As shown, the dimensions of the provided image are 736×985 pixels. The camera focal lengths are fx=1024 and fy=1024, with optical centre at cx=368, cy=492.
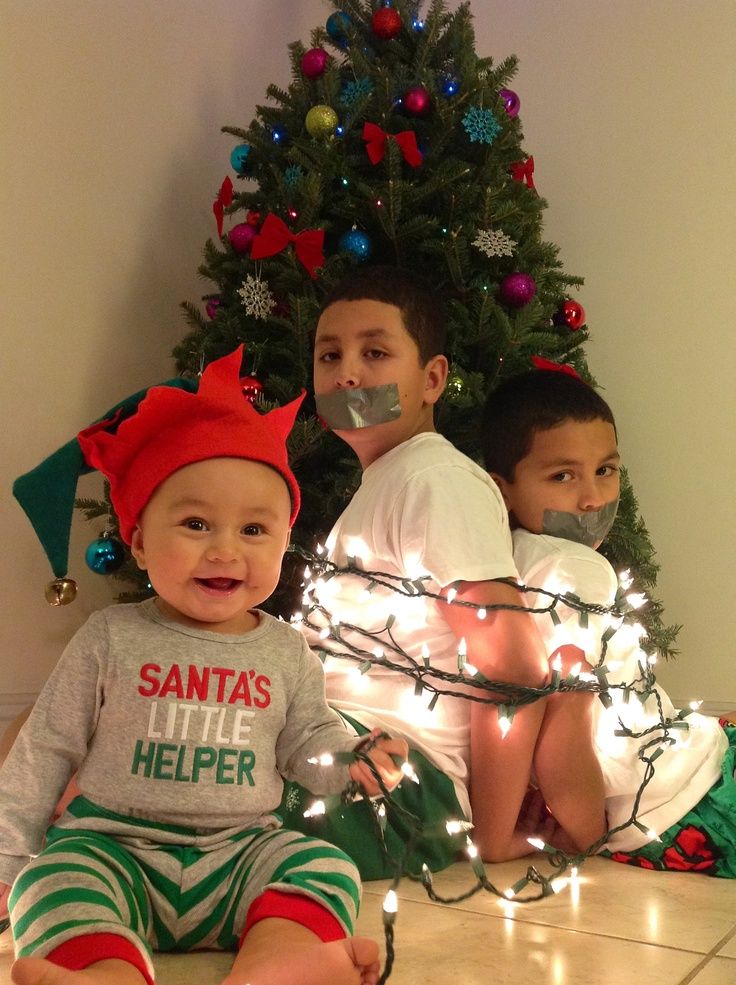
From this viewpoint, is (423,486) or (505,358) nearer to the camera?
(423,486)

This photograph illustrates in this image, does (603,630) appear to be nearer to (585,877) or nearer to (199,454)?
(585,877)

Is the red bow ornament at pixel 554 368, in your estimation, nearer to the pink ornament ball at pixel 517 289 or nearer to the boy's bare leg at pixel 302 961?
the pink ornament ball at pixel 517 289

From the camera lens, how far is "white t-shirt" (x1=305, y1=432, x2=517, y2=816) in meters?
1.39

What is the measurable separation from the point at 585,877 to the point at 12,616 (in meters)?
1.56

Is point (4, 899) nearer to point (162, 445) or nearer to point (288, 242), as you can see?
point (162, 445)

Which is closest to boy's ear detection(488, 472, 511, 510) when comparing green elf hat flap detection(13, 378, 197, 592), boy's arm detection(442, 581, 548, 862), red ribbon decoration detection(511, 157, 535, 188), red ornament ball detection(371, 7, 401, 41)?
boy's arm detection(442, 581, 548, 862)

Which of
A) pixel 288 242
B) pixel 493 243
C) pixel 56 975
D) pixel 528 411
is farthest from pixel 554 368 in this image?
pixel 56 975

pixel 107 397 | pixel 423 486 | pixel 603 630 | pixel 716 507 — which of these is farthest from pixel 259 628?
pixel 716 507

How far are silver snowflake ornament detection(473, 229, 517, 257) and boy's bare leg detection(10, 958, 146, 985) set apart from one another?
5.42 ft

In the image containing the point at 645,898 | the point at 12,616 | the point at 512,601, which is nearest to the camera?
the point at 645,898

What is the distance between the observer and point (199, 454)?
3.76 ft

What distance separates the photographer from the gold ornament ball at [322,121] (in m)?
2.22

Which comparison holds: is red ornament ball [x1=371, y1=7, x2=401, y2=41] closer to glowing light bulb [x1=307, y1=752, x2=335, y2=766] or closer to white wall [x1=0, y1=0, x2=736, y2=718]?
white wall [x1=0, y1=0, x2=736, y2=718]

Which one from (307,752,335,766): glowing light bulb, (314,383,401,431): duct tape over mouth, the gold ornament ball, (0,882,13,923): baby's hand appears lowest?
(0,882,13,923): baby's hand
